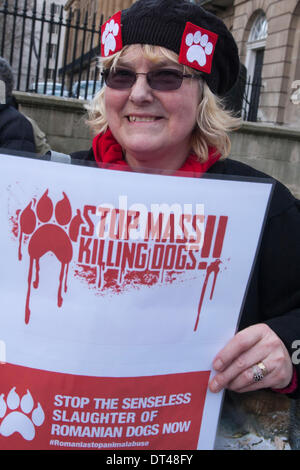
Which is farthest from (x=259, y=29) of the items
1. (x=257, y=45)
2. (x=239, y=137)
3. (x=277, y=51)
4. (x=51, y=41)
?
(x=51, y=41)

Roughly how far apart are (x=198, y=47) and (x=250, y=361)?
876mm

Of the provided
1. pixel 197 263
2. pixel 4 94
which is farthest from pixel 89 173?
pixel 4 94

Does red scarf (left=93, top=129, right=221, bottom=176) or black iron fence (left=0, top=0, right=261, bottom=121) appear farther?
black iron fence (left=0, top=0, right=261, bottom=121)

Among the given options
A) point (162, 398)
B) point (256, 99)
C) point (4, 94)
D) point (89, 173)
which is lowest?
point (162, 398)

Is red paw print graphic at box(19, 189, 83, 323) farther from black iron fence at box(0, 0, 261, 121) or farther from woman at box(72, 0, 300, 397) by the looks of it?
black iron fence at box(0, 0, 261, 121)

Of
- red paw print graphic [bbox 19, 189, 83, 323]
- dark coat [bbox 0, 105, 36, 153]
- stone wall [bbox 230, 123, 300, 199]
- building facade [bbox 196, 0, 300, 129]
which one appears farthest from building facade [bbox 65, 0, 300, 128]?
red paw print graphic [bbox 19, 189, 83, 323]

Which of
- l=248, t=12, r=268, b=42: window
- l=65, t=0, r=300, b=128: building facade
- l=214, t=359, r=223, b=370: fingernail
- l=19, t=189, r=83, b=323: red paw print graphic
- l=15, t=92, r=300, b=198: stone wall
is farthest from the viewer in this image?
l=248, t=12, r=268, b=42: window

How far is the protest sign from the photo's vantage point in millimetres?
943

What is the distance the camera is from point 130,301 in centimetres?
95

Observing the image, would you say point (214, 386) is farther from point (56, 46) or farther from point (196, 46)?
point (56, 46)

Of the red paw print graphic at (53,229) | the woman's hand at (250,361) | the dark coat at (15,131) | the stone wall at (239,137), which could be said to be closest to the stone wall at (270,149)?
the stone wall at (239,137)

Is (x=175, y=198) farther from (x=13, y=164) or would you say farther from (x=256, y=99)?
(x=256, y=99)

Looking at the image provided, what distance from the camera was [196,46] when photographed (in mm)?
1382

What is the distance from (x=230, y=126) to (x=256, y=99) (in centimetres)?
887
